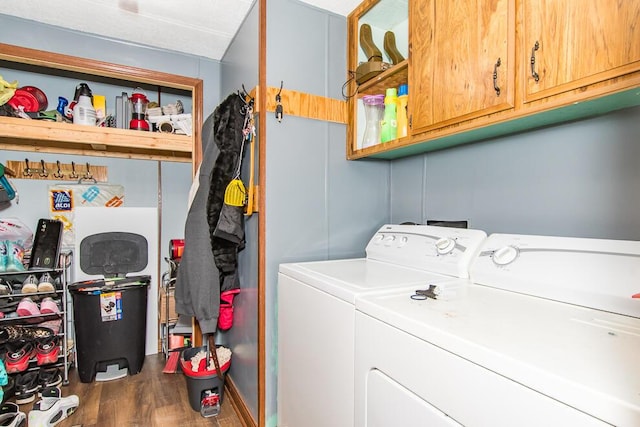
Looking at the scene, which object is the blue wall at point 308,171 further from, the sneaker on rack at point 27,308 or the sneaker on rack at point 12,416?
the sneaker on rack at point 27,308

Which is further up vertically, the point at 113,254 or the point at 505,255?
the point at 505,255

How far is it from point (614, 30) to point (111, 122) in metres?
2.85

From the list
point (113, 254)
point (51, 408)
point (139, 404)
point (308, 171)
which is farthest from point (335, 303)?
point (113, 254)

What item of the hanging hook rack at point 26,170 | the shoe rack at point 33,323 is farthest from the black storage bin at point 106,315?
the hanging hook rack at point 26,170

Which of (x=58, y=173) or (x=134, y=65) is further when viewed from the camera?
(x=58, y=173)

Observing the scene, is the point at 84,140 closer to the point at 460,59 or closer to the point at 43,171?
the point at 43,171

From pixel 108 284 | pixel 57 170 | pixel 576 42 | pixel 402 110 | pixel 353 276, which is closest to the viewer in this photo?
pixel 576 42

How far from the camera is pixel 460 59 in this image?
1.25m

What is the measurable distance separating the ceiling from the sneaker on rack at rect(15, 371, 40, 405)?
7.60 ft

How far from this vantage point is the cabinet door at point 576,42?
846 mm

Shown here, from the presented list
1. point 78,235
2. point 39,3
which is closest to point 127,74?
point 39,3

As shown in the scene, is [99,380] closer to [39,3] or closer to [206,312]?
[206,312]

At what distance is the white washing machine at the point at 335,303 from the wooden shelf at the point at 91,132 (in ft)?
5.03

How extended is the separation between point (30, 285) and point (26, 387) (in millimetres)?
640
